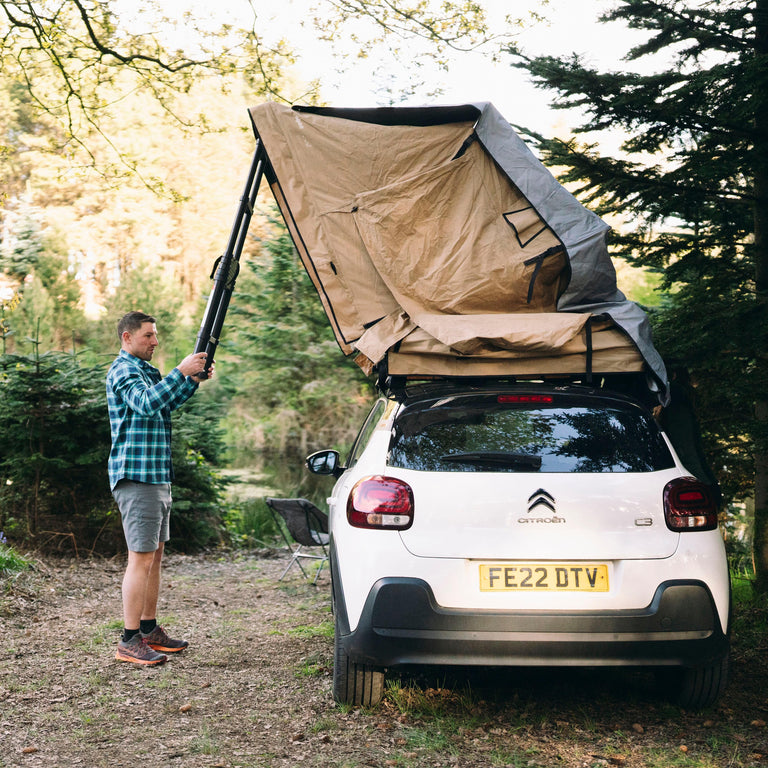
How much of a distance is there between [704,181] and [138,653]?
4.85m

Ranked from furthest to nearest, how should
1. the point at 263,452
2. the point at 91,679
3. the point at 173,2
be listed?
the point at 263,452 < the point at 173,2 < the point at 91,679

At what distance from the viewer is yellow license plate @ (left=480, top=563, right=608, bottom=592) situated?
337 centimetres

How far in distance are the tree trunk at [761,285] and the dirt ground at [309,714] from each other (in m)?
1.14

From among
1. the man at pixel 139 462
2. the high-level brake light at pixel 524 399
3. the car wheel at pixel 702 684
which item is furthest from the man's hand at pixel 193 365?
the car wheel at pixel 702 684

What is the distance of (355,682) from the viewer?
12.4 ft

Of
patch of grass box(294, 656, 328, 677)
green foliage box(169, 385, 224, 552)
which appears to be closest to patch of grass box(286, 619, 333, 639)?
patch of grass box(294, 656, 328, 677)

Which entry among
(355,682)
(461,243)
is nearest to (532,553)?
(355,682)

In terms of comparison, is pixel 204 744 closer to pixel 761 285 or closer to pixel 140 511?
pixel 140 511

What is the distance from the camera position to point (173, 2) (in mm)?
11219

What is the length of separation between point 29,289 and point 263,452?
774 cm

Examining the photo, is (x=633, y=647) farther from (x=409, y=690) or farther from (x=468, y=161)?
(x=468, y=161)

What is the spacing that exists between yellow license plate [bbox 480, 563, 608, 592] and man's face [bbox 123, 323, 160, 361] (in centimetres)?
261

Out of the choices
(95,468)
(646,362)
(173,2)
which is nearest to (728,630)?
(646,362)

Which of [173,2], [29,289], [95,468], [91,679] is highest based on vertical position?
[173,2]
